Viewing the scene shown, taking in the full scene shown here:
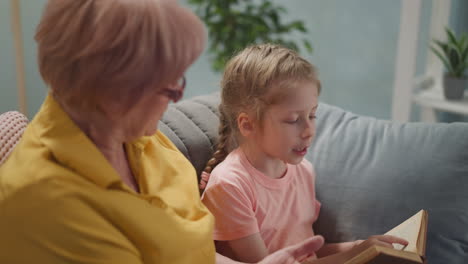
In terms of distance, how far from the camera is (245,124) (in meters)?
1.19

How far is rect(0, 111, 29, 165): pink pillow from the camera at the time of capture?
0.93 m

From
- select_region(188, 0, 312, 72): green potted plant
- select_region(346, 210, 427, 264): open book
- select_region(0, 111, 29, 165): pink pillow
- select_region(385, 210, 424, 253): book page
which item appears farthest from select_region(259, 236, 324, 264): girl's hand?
select_region(188, 0, 312, 72): green potted plant

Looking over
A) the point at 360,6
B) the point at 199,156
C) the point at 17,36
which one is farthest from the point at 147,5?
the point at 360,6

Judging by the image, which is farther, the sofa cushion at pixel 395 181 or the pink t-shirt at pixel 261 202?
the sofa cushion at pixel 395 181

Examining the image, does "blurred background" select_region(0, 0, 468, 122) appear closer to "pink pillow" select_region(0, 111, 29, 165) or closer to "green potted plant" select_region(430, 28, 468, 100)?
"green potted plant" select_region(430, 28, 468, 100)

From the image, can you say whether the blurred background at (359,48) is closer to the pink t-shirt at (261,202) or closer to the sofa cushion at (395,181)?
the sofa cushion at (395,181)

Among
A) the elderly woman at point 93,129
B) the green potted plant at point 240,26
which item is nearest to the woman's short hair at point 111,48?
the elderly woman at point 93,129

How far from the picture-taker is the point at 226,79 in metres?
1.22

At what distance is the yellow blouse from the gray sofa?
523mm

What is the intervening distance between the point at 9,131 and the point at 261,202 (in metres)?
0.55

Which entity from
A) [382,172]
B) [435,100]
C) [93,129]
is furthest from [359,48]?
[93,129]

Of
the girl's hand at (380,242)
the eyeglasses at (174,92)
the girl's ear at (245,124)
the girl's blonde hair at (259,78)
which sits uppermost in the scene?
the eyeglasses at (174,92)

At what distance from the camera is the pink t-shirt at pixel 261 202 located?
3.69 ft

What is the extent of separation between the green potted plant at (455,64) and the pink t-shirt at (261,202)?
1.50 metres
